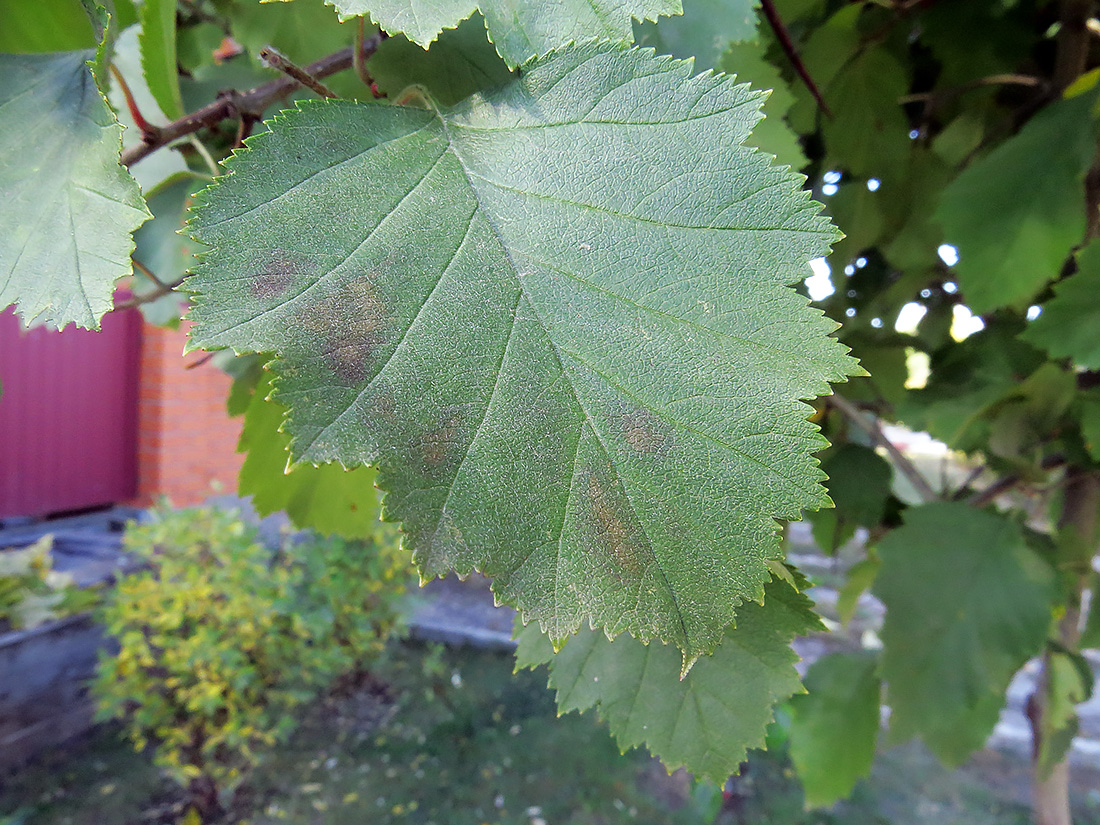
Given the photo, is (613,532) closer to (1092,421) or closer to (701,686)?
(701,686)

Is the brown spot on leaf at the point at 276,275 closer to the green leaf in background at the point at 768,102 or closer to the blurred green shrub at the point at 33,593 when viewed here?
the green leaf in background at the point at 768,102

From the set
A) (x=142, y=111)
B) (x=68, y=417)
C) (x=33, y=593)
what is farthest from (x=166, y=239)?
(x=68, y=417)

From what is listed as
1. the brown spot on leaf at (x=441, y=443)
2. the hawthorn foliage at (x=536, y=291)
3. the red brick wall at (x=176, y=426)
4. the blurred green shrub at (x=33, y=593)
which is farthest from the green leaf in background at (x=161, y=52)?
the red brick wall at (x=176, y=426)

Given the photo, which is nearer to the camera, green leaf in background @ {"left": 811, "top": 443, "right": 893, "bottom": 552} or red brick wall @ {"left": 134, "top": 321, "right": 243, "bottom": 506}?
green leaf in background @ {"left": 811, "top": 443, "right": 893, "bottom": 552}

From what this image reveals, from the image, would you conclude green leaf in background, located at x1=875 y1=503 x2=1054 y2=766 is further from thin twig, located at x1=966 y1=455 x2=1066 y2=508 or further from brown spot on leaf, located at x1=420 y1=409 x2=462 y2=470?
brown spot on leaf, located at x1=420 y1=409 x2=462 y2=470

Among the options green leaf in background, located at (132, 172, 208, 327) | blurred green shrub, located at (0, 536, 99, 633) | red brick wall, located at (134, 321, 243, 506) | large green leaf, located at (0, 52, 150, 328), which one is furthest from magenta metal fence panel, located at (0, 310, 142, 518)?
large green leaf, located at (0, 52, 150, 328)

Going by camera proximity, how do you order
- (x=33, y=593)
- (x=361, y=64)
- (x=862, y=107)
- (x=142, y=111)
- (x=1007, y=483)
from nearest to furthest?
(x=361, y=64) → (x=142, y=111) → (x=862, y=107) → (x=1007, y=483) → (x=33, y=593)
